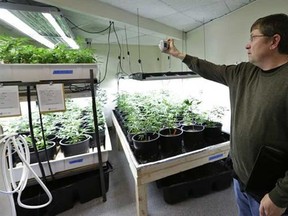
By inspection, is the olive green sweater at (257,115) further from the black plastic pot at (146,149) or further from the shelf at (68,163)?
the shelf at (68,163)

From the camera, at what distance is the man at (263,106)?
2.93 feet

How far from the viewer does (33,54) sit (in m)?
1.57

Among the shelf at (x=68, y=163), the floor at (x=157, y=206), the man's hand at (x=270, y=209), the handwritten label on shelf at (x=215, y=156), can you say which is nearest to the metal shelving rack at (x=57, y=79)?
the shelf at (x=68, y=163)

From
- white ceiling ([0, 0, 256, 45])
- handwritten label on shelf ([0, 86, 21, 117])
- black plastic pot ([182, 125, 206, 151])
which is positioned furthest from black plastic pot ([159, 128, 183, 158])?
white ceiling ([0, 0, 256, 45])

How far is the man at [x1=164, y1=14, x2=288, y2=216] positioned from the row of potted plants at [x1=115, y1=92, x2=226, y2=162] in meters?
0.87

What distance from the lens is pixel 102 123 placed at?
2.92 m

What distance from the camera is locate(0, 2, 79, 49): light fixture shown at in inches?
74.4

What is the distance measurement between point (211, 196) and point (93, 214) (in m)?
1.29

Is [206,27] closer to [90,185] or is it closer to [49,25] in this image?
[49,25]

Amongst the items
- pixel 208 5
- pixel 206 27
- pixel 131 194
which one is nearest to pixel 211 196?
pixel 131 194

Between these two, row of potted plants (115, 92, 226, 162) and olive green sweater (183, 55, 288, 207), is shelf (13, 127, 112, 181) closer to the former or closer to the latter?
row of potted plants (115, 92, 226, 162)

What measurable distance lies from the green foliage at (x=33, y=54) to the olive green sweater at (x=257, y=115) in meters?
1.28

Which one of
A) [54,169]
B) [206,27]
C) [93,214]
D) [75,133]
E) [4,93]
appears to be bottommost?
[93,214]

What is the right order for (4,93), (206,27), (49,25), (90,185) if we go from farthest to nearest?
1. (206,27)
2. (49,25)
3. (90,185)
4. (4,93)
